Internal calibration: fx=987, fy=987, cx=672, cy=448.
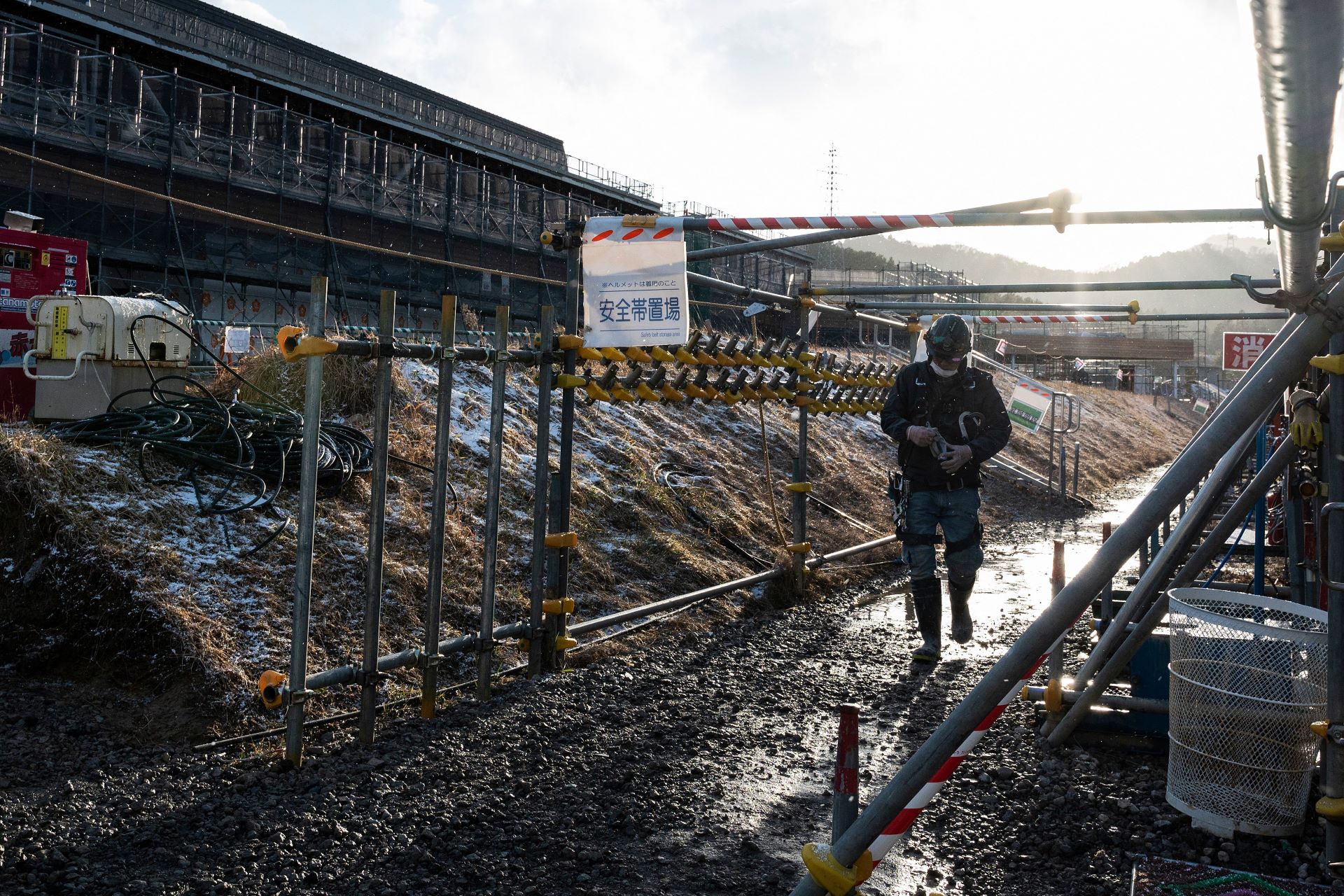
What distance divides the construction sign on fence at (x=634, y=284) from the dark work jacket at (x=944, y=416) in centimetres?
158

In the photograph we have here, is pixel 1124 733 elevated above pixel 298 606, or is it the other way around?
pixel 298 606

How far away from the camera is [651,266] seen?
579 centimetres

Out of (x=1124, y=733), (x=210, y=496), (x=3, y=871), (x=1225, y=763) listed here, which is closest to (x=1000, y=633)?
(x=1124, y=733)

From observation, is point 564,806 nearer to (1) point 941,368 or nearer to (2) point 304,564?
(2) point 304,564

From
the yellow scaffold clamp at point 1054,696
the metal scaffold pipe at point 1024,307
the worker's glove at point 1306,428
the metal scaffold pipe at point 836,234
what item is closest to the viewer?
the worker's glove at point 1306,428

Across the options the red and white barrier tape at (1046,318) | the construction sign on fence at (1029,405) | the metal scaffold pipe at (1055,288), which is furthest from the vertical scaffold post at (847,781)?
the construction sign on fence at (1029,405)

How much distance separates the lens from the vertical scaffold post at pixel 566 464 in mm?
5723

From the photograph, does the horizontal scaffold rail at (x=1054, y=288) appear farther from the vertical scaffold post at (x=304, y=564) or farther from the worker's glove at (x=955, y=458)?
the vertical scaffold post at (x=304, y=564)

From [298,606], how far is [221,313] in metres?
24.4

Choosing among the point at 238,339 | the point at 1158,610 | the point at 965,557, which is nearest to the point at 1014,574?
the point at 965,557

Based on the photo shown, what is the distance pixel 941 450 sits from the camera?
20.3 feet

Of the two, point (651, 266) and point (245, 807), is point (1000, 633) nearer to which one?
point (651, 266)

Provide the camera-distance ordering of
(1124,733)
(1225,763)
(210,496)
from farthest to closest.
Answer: (210,496) < (1124,733) < (1225,763)

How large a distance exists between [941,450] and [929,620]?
1.07 meters
